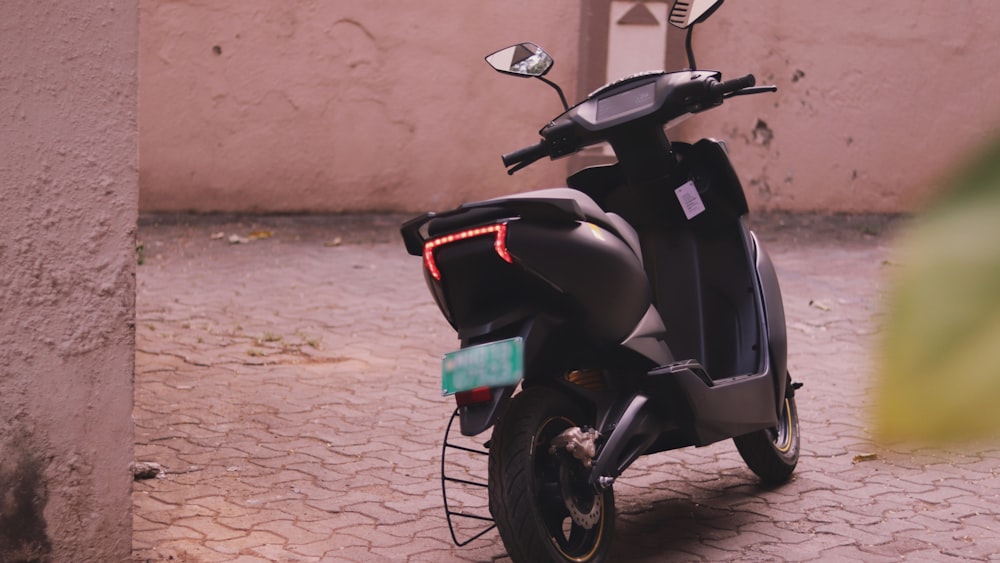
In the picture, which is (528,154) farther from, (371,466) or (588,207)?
(371,466)

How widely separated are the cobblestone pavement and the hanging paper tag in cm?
72

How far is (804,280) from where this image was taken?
8781 millimetres

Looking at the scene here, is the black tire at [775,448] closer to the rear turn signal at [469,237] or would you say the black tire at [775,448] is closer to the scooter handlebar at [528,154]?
the scooter handlebar at [528,154]

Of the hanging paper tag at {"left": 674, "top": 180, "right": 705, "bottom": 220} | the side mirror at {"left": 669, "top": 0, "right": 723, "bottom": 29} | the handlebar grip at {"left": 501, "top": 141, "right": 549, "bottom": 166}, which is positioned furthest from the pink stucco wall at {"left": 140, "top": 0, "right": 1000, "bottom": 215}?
the side mirror at {"left": 669, "top": 0, "right": 723, "bottom": 29}

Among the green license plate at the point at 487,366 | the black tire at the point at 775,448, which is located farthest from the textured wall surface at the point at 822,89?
the green license plate at the point at 487,366

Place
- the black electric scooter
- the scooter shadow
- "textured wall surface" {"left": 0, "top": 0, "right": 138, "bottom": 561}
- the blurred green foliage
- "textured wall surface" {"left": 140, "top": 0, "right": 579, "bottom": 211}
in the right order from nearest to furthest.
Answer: the blurred green foliage < "textured wall surface" {"left": 0, "top": 0, "right": 138, "bottom": 561} < the black electric scooter < the scooter shadow < "textured wall surface" {"left": 140, "top": 0, "right": 579, "bottom": 211}

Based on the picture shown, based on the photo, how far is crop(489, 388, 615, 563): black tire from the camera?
317 cm

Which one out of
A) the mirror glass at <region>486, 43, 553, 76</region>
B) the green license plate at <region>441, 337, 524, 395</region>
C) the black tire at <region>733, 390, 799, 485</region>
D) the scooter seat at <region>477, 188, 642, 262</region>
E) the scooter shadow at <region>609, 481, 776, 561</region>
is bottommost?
the scooter shadow at <region>609, 481, 776, 561</region>

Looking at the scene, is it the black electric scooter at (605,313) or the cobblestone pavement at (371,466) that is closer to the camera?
the black electric scooter at (605,313)

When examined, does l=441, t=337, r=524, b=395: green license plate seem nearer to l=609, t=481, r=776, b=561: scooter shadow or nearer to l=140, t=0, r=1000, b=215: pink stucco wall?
l=609, t=481, r=776, b=561: scooter shadow

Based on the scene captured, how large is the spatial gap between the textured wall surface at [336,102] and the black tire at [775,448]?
598 cm

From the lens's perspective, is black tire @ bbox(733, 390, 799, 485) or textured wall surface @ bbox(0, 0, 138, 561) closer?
textured wall surface @ bbox(0, 0, 138, 561)

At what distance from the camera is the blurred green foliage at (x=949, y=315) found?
28cm

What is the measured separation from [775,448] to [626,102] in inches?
52.0
